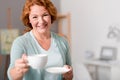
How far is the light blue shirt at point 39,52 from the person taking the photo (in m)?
1.18

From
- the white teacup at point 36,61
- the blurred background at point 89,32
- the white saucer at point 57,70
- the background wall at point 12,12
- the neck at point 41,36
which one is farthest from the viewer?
the background wall at point 12,12

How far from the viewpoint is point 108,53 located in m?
3.05

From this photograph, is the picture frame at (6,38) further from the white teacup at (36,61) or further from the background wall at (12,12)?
the white teacup at (36,61)

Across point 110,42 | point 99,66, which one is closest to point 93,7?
point 110,42

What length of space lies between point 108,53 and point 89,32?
44 centimetres

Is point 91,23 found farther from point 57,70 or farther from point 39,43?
point 57,70

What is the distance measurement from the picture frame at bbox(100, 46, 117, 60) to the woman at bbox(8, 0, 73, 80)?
175 cm

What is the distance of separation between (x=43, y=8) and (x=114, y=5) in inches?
74.9

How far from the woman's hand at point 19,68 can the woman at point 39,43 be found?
1.7 inches

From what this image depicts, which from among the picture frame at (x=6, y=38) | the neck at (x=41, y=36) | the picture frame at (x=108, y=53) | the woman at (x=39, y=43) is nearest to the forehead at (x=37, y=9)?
the woman at (x=39, y=43)

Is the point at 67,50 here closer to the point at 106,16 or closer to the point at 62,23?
the point at 106,16

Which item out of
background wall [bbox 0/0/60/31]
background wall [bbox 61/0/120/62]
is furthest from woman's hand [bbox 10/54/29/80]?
background wall [bbox 0/0/60/31]

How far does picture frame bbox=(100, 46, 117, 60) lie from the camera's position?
2.99m

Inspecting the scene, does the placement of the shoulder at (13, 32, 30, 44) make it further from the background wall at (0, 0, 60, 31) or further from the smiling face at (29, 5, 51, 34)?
the background wall at (0, 0, 60, 31)
